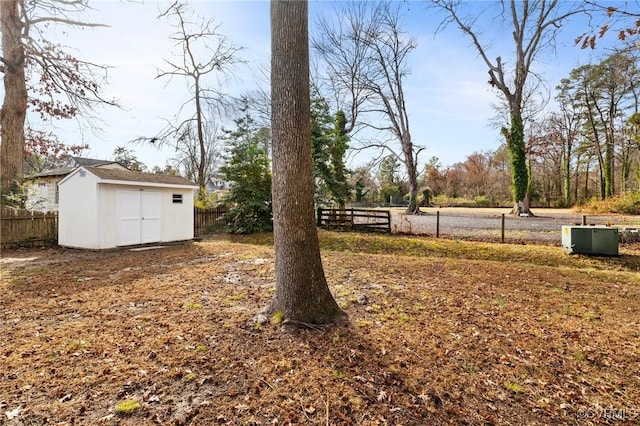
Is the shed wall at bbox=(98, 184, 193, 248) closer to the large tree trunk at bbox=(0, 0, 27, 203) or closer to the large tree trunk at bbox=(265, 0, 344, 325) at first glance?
the large tree trunk at bbox=(0, 0, 27, 203)

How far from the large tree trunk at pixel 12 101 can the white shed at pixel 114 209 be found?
3484mm

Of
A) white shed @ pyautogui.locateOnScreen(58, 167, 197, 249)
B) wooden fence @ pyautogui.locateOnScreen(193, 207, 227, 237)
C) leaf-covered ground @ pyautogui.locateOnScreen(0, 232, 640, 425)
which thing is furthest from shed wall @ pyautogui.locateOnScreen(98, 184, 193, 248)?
leaf-covered ground @ pyautogui.locateOnScreen(0, 232, 640, 425)

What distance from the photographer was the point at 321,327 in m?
3.29

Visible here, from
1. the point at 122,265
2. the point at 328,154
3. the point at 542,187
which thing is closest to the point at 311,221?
the point at 122,265

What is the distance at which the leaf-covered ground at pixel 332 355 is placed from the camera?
2172 millimetres

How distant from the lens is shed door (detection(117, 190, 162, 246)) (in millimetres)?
10250

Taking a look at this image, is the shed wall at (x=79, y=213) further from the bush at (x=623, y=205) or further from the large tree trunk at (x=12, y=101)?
the bush at (x=623, y=205)

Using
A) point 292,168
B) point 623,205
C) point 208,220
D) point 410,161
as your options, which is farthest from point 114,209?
point 623,205

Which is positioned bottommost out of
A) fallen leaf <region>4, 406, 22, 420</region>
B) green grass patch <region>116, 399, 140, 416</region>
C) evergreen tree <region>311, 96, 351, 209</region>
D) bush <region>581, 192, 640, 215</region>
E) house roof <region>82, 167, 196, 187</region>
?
fallen leaf <region>4, 406, 22, 420</region>

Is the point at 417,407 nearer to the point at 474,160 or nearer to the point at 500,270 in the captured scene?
the point at 500,270

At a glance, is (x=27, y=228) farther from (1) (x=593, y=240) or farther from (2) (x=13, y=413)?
(1) (x=593, y=240)

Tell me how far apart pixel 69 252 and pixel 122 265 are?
12.1ft

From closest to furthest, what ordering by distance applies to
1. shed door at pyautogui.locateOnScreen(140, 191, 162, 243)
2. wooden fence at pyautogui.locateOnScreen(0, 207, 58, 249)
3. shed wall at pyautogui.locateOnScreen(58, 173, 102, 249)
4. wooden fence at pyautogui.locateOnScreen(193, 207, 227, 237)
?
shed wall at pyautogui.locateOnScreen(58, 173, 102, 249) → wooden fence at pyautogui.locateOnScreen(0, 207, 58, 249) → shed door at pyautogui.locateOnScreen(140, 191, 162, 243) → wooden fence at pyautogui.locateOnScreen(193, 207, 227, 237)

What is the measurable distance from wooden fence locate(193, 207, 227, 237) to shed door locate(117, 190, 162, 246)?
327cm
